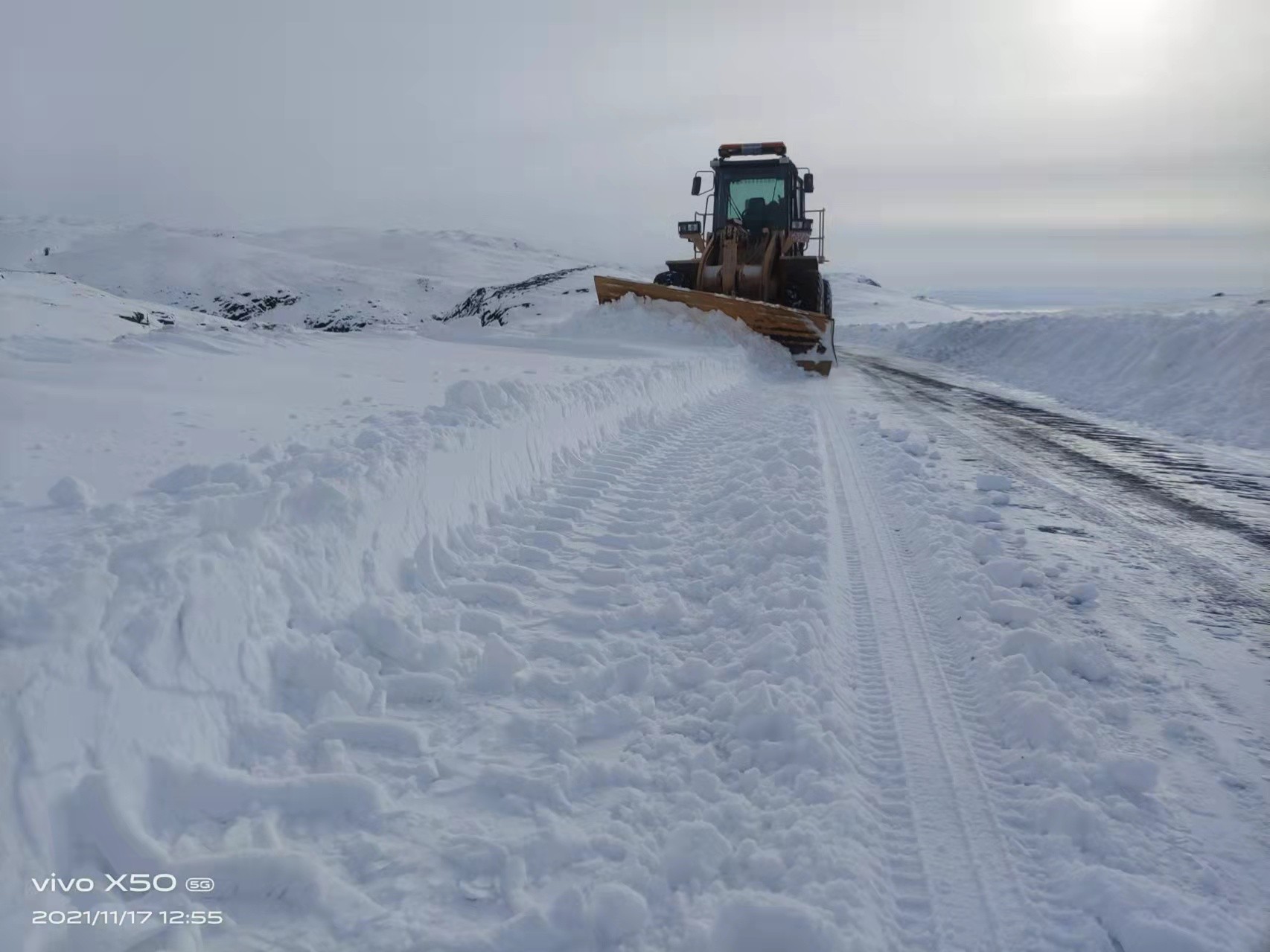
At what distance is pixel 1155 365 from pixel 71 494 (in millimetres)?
14746

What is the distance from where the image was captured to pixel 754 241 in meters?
15.6

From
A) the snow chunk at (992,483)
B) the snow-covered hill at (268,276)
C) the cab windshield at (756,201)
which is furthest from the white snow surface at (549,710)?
the snow-covered hill at (268,276)

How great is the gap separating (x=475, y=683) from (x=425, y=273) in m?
43.7

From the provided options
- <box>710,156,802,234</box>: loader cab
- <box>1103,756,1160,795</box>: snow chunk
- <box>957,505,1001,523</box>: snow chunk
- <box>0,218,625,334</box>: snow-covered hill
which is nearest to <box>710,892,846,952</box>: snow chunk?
<box>1103,756,1160,795</box>: snow chunk

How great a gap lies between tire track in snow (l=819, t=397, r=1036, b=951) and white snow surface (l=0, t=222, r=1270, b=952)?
0.04ft

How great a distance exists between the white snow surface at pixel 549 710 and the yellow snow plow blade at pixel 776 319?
8.22m

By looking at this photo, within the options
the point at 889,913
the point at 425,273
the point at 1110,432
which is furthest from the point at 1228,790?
the point at 425,273

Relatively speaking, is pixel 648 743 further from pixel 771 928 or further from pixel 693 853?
pixel 771 928

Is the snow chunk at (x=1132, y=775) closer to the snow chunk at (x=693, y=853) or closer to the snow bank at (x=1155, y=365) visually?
the snow chunk at (x=693, y=853)

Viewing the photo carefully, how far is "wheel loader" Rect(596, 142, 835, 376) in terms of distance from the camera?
1475 centimetres

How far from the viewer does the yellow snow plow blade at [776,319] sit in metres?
13.0

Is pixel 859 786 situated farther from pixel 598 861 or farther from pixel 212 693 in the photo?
pixel 212 693

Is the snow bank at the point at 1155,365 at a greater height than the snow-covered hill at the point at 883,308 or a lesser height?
lesser

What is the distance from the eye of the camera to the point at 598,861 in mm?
2096
